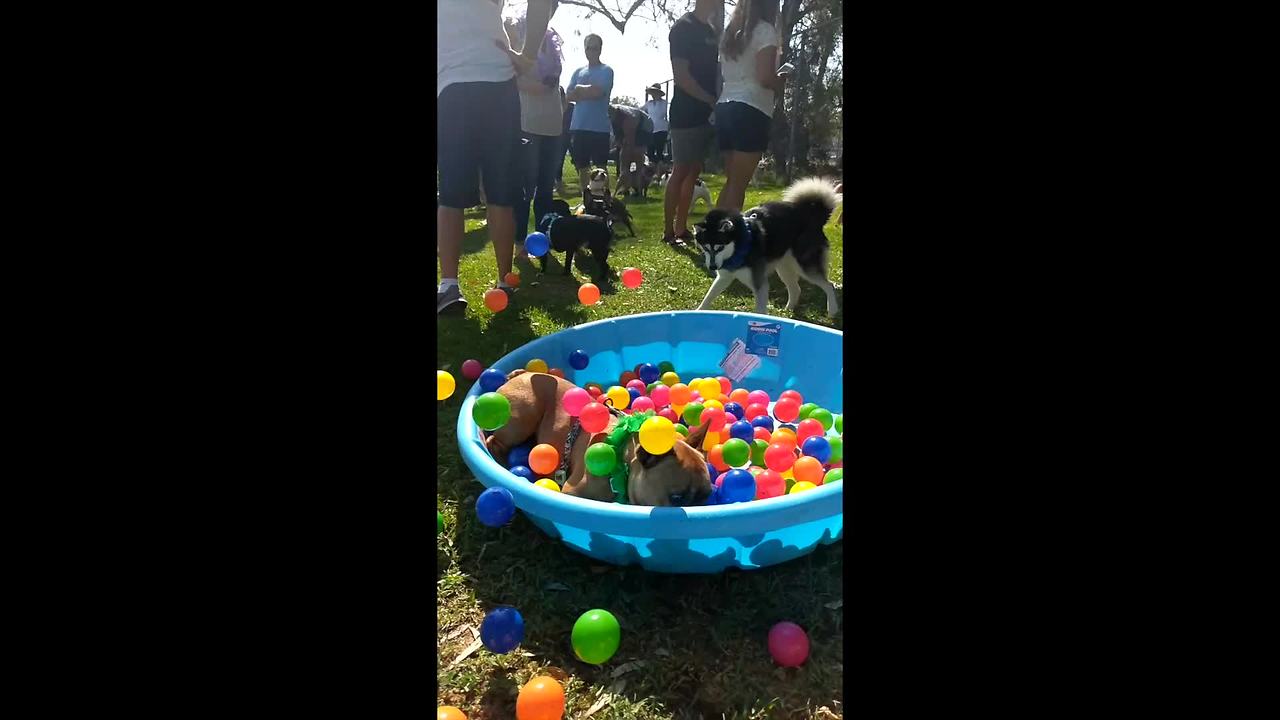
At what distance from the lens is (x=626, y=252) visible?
21.0 ft

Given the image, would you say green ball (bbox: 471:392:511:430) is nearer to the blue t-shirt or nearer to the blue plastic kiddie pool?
the blue plastic kiddie pool

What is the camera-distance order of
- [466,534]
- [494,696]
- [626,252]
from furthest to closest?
[626,252] < [466,534] < [494,696]

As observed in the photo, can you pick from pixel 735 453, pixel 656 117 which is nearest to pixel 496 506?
pixel 735 453

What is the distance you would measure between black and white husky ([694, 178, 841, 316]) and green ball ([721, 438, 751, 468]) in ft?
6.07

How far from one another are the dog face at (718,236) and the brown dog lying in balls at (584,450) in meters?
1.59

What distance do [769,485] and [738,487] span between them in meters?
0.23

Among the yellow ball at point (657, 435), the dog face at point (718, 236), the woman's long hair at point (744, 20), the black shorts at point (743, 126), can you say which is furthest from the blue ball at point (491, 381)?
the woman's long hair at point (744, 20)

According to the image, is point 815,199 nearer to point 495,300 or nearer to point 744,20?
point 744,20

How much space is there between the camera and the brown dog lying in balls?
1.92 meters

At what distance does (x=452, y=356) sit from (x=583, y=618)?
2.11m

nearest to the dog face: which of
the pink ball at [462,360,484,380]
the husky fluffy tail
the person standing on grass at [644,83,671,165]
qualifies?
the husky fluffy tail

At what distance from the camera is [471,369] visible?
3.17 meters

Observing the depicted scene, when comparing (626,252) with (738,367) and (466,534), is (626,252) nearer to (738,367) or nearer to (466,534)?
(738,367)
